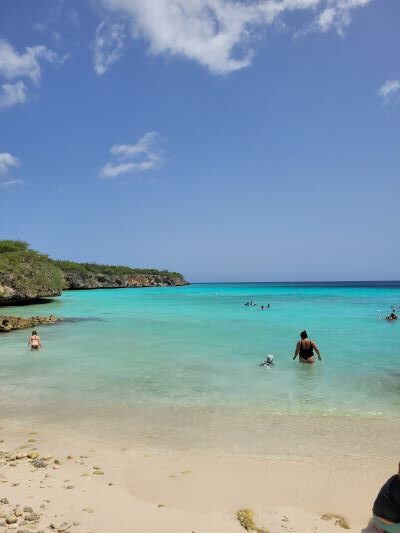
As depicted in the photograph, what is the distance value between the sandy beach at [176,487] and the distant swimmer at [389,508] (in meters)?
0.29

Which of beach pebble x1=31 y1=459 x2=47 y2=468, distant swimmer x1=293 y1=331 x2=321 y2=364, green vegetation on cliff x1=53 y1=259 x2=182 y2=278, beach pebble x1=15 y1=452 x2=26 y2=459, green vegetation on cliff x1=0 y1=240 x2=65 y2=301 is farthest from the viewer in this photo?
green vegetation on cliff x1=53 y1=259 x2=182 y2=278

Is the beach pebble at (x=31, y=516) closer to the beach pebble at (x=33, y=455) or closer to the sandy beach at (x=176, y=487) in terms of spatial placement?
the sandy beach at (x=176, y=487)

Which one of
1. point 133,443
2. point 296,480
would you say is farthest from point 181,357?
point 296,480

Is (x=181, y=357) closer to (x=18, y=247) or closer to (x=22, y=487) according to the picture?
(x=22, y=487)

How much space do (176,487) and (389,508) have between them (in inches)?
104

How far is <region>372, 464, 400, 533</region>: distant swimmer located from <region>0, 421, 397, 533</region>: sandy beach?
0.29 meters

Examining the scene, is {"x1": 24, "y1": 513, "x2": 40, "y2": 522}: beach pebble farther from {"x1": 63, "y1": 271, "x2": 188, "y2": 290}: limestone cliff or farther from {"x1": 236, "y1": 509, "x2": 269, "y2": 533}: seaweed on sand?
{"x1": 63, "y1": 271, "x2": 188, "y2": 290}: limestone cliff

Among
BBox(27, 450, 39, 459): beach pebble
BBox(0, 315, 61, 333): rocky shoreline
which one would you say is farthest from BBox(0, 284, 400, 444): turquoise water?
BBox(27, 450, 39, 459): beach pebble

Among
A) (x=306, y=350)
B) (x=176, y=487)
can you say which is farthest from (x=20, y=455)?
(x=306, y=350)

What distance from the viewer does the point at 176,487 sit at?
536 cm

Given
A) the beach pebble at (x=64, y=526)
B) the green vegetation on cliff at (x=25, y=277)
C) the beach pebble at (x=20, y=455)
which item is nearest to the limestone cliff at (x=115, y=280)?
the green vegetation on cliff at (x=25, y=277)

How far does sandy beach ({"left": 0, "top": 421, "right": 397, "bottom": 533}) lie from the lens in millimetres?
4457

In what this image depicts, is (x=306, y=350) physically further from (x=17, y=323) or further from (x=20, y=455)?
(x=17, y=323)

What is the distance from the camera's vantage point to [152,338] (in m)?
20.0
